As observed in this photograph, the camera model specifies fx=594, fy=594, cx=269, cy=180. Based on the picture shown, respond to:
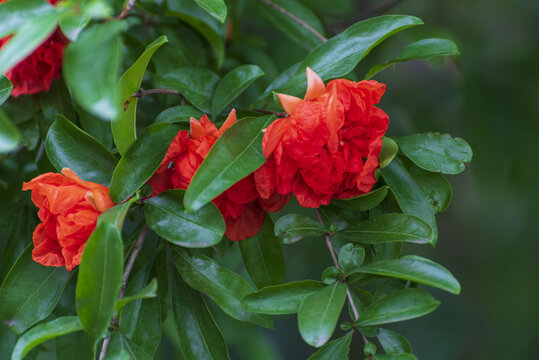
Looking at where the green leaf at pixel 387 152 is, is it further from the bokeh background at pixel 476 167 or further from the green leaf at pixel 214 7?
the bokeh background at pixel 476 167

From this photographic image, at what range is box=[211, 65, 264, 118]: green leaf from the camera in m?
0.52

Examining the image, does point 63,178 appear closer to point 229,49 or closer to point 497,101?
point 229,49

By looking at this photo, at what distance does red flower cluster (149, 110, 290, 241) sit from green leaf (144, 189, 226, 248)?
0.07 feet

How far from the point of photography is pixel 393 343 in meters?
0.45

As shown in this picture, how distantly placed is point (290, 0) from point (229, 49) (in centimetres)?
15

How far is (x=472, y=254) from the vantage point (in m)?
1.56

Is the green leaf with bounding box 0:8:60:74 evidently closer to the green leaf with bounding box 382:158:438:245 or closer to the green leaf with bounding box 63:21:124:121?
the green leaf with bounding box 63:21:124:121

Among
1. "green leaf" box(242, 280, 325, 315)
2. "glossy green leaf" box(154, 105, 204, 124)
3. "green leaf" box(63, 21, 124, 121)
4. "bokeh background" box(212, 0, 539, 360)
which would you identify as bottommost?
"bokeh background" box(212, 0, 539, 360)

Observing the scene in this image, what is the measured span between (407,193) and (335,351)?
0.14 m

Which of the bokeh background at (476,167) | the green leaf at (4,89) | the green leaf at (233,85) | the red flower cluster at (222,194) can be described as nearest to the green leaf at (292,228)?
the red flower cluster at (222,194)

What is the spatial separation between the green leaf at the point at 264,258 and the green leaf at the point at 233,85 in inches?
4.3

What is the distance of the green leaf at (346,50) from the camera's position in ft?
1.55

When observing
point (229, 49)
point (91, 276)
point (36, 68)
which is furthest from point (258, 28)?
point (91, 276)

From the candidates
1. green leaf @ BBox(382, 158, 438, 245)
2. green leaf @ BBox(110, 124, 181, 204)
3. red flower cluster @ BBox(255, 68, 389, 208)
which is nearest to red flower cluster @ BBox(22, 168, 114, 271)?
green leaf @ BBox(110, 124, 181, 204)
